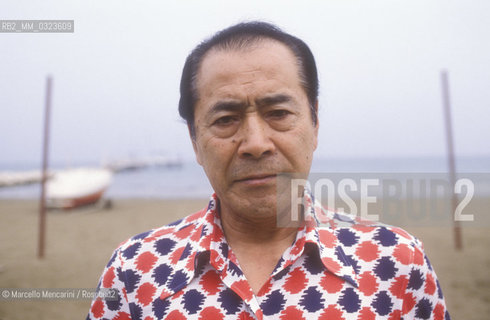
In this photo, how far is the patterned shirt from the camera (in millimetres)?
1440

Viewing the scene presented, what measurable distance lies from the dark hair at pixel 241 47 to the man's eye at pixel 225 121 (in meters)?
0.21

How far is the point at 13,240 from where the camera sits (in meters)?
9.80

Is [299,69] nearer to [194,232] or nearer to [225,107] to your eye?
[225,107]

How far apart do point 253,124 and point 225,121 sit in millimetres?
153

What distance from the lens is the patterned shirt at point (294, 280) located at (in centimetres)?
144

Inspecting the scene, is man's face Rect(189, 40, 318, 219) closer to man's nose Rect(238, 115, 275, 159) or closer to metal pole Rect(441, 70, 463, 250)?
man's nose Rect(238, 115, 275, 159)

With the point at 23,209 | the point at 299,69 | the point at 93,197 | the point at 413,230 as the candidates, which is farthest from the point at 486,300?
the point at 23,209

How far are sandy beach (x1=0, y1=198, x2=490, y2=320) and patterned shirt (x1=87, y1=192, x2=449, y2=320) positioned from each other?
166 inches

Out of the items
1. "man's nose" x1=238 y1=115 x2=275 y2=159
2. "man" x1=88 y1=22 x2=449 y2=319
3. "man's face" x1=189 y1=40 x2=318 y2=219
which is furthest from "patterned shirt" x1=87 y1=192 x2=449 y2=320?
"man's nose" x1=238 y1=115 x2=275 y2=159

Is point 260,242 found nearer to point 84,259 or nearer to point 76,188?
point 84,259

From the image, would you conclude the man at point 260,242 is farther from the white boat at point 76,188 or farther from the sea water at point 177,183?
the white boat at point 76,188

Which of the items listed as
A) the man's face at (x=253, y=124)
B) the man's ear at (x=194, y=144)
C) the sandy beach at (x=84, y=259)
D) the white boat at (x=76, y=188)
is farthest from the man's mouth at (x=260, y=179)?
the white boat at (x=76, y=188)

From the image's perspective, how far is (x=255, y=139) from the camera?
5.06 feet

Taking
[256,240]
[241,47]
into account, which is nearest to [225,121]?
[241,47]
